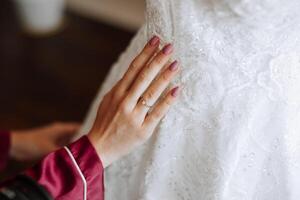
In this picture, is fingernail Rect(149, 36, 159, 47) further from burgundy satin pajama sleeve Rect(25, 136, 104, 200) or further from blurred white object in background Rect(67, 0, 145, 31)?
blurred white object in background Rect(67, 0, 145, 31)

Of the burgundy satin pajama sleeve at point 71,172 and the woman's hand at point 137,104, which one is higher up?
the woman's hand at point 137,104

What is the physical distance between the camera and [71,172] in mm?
698

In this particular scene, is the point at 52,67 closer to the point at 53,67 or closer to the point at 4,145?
the point at 53,67

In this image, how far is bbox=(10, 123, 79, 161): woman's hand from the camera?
41.0 inches

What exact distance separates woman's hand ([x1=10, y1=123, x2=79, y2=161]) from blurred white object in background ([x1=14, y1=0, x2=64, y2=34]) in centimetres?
116

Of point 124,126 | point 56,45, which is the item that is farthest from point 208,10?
point 56,45

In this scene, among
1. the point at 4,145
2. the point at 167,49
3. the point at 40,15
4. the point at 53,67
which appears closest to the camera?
the point at 167,49

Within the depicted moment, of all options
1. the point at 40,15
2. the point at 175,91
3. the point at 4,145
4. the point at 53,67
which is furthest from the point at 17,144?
the point at 40,15

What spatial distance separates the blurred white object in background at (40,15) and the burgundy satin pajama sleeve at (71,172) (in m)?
1.52

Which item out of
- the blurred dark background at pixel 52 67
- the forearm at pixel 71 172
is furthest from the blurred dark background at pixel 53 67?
the forearm at pixel 71 172

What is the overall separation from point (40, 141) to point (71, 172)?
1.29 ft

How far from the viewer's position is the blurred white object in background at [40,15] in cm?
214

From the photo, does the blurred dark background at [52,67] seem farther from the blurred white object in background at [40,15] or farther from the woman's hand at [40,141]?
the woman's hand at [40,141]

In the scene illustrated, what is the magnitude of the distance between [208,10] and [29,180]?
0.33 meters
